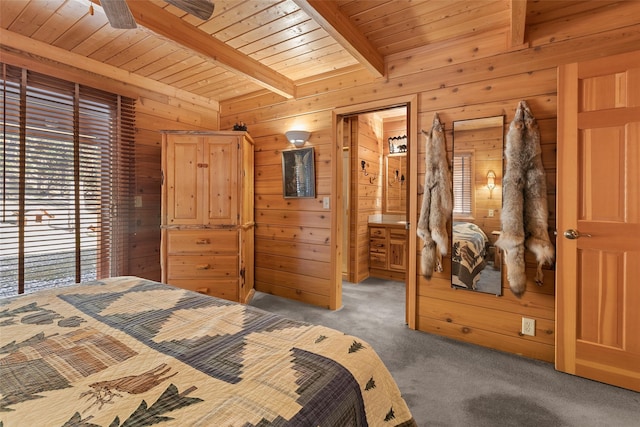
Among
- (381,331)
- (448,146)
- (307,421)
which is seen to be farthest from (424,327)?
(307,421)

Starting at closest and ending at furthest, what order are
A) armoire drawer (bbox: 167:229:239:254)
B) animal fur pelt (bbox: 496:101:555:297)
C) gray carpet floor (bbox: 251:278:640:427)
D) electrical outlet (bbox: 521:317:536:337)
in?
1. gray carpet floor (bbox: 251:278:640:427)
2. animal fur pelt (bbox: 496:101:555:297)
3. electrical outlet (bbox: 521:317:536:337)
4. armoire drawer (bbox: 167:229:239:254)

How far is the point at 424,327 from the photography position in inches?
106

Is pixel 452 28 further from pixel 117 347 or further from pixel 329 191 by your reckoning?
pixel 117 347

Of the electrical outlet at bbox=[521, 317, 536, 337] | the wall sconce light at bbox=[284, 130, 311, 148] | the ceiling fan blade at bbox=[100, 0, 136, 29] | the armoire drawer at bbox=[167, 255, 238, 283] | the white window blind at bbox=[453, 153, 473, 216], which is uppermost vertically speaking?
the ceiling fan blade at bbox=[100, 0, 136, 29]

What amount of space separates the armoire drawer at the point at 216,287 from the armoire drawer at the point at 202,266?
0.17 feet

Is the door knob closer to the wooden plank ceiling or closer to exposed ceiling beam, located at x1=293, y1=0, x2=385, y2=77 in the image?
the wooden plank ceiling

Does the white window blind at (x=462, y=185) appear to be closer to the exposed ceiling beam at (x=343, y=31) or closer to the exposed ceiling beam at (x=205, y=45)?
the exposed ceiling beam at (x=343, y=31)

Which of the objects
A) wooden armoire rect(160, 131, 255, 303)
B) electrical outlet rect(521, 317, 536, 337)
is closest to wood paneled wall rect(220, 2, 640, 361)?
electrical outlet rect(521, 317, 536, 337)

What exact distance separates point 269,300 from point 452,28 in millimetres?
3168

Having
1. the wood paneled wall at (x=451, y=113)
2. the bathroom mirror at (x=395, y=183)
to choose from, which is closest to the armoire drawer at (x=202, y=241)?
the wood paneled wall at (x=451, y=113)

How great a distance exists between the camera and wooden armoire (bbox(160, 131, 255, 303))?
3.07 meters

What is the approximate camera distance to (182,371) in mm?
859

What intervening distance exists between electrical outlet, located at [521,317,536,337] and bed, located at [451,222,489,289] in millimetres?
404

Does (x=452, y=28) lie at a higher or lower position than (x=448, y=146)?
higher
